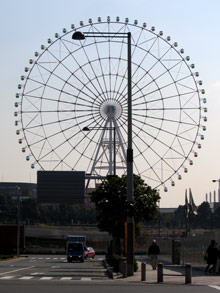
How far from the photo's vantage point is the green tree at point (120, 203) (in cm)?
4619

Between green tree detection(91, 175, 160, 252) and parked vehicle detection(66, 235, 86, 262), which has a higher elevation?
green tree detection(91, 175, 160, 252)

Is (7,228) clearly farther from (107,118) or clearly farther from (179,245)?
(179,245)

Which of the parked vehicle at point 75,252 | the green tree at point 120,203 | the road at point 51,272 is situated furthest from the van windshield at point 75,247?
the green tree at point 120,203

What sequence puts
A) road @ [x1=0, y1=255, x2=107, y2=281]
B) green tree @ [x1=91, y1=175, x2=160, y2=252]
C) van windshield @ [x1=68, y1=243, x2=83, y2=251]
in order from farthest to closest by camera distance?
1. van windshield @ [x1=68, y1=243, x2=83, y2=251]
2. green tree @ [x1=91, y1=175, x2=160, y2=252]
3. road @ [x1=0, y1=255, x2=107, y2=281]

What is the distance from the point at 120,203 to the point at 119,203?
0.09m

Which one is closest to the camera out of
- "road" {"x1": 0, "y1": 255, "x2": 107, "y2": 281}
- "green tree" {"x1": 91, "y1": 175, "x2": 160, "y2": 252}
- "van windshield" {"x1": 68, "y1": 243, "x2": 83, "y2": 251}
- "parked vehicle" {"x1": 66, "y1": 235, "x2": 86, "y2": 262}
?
"road" {"x1": 0, "y1": 255, "x2": 107, "y2": 281}

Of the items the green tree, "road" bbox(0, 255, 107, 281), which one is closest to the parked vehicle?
"road" bbox(0, 255, 107, 281)

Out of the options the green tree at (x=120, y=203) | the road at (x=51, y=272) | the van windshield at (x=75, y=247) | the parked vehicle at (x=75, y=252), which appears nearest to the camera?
the road at (x=51, y=272)

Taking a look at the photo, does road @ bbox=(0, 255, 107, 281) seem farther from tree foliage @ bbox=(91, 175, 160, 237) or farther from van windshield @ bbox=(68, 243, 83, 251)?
van windshield @ bbox=(68, 243, 83, 251)

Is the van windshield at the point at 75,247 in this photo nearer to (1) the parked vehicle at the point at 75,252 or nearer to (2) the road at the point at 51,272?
(1) the parked vehicle at the point at 75,252

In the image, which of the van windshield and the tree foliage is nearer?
the tree foliage

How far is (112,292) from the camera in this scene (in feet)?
76.6

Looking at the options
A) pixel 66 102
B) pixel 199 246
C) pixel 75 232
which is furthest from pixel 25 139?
pixel 75 232

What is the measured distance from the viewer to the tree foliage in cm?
4619
